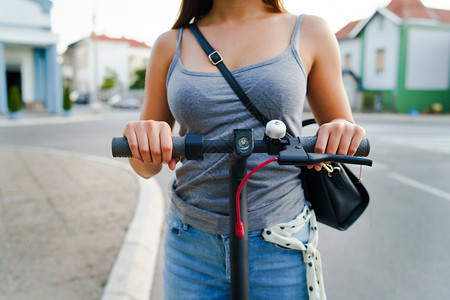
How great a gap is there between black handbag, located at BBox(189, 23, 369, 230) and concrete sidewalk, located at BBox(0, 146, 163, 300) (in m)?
1.96

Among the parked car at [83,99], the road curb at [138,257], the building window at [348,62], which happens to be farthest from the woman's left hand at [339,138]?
the parked car at [83,99]

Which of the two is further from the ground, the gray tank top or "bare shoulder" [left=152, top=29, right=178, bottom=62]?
"bare shoulder" [left=152, top=29, right=178, bottom=62]

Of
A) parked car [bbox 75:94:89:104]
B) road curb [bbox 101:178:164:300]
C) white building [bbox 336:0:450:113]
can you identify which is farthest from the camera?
parked car [bbox 75:94:89:104]

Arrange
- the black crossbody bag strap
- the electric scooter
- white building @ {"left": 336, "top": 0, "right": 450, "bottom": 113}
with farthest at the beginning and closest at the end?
white building @ {"left": 336, "top": 0, "right": 450, "bottom": 113} → the black crossbody bag strap → the electric scooter

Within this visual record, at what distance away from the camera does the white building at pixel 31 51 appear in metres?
25.9

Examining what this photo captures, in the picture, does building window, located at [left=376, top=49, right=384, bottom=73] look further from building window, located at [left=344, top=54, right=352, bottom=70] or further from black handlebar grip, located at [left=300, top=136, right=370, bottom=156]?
black handlebar grip, located at [left=300, top=136, right=370, bottom=156]

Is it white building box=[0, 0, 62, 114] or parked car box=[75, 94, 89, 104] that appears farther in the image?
parked car box=[75, 94, 89, 104]

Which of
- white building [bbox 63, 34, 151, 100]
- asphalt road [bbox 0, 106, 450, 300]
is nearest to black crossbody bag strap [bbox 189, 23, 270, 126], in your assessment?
→ asphalt road [bbox 0, 106, 450, 300]

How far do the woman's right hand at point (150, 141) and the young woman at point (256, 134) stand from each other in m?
0.19

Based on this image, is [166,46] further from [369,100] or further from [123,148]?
[369,100]

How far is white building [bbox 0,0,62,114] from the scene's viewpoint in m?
→ 25.9

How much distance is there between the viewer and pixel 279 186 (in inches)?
57.4

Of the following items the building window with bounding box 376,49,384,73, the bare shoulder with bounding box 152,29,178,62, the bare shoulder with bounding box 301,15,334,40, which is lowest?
the bare shoulder with bounding box 152,29,178,62

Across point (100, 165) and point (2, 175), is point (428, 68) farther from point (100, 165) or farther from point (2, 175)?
point (2, 175)
